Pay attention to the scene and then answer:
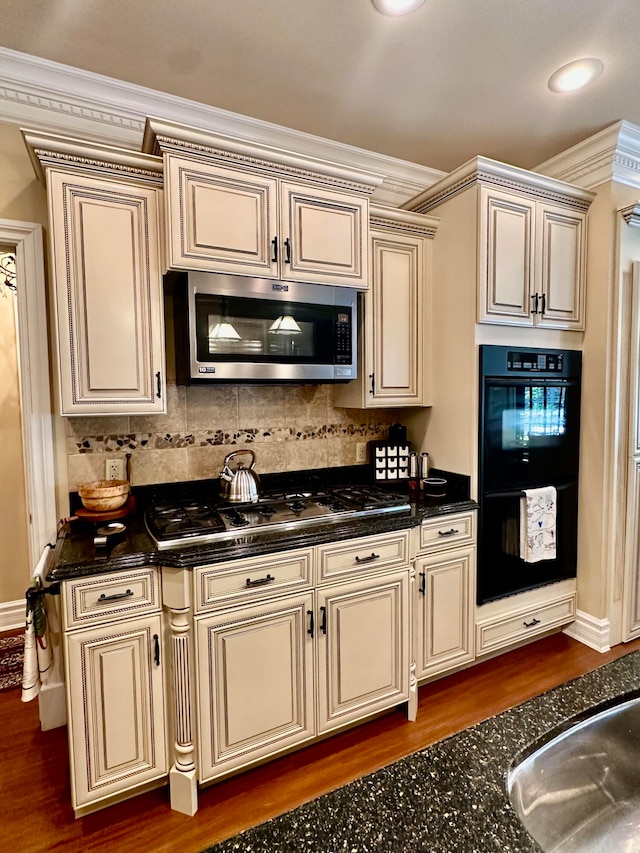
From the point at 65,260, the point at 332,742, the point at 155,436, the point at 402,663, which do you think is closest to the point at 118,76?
the point at 65,260

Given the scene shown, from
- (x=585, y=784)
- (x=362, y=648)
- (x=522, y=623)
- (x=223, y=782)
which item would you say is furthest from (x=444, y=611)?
(x=585, y=784)

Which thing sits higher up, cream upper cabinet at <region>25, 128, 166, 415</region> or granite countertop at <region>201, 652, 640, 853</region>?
cream upper cabinet at <region>25, 128, 166, 415</region>

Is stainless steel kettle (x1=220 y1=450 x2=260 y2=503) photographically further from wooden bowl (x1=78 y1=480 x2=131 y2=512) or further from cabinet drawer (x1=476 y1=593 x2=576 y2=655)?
cabinet drawer (x1=476 y1=593 x2=576 y2=655)

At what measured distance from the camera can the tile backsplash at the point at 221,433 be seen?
219 centimetres

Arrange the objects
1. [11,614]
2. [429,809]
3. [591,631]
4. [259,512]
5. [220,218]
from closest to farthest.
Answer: [429,809], [220,218], [259,512], [591,631], [11,614]

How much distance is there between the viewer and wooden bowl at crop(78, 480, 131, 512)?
1.93 m

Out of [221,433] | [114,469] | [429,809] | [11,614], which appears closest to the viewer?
[429,809]

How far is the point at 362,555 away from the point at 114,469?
1230 millimetres

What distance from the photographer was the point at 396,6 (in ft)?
5.52

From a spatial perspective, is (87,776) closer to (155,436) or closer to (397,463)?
(155,436)

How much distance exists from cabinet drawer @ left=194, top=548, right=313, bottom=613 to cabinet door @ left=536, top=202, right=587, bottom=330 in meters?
1.82

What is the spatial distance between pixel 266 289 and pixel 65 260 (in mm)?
799

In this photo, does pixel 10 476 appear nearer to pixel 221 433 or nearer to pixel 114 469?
pixel 114 469

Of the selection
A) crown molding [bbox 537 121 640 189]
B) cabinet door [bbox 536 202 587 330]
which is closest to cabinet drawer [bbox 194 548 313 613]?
cabinet door [bbox 536 202 587 330]
